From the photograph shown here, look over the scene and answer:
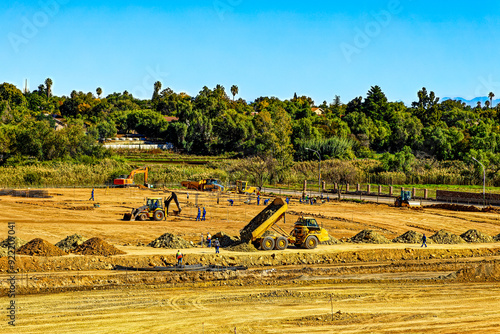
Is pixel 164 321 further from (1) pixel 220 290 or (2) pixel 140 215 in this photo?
(2) pixel 140 215

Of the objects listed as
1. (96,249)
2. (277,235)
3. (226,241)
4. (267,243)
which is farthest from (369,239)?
(96,249)

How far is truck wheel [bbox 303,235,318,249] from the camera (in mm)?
29656

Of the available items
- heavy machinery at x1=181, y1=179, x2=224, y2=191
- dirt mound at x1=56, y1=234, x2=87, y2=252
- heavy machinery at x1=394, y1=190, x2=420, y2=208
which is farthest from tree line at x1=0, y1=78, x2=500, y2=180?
dirt mound at x1=56, y1=234, x2=87, y2=252

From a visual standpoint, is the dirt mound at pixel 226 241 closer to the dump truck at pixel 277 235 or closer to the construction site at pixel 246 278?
the construction site at pixel 246 278

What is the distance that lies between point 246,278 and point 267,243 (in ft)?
13.3

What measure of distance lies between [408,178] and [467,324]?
64006 millimetres

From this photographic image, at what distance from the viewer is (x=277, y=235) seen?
30.6m

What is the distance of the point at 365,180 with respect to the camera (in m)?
81.3

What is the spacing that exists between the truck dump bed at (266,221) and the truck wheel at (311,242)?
2.04 m

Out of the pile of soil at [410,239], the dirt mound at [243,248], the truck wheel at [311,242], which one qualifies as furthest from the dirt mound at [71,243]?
the pile of soil at [410,239]

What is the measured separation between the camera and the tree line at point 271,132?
8788cm

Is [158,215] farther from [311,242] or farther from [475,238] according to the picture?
[475,238]

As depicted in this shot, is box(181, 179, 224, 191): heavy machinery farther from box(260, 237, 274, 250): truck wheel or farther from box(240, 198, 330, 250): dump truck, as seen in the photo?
box(260, 237, 274, 250): truck wheel

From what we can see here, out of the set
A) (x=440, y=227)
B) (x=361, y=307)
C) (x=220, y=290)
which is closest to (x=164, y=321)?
(x=220, y=290)
